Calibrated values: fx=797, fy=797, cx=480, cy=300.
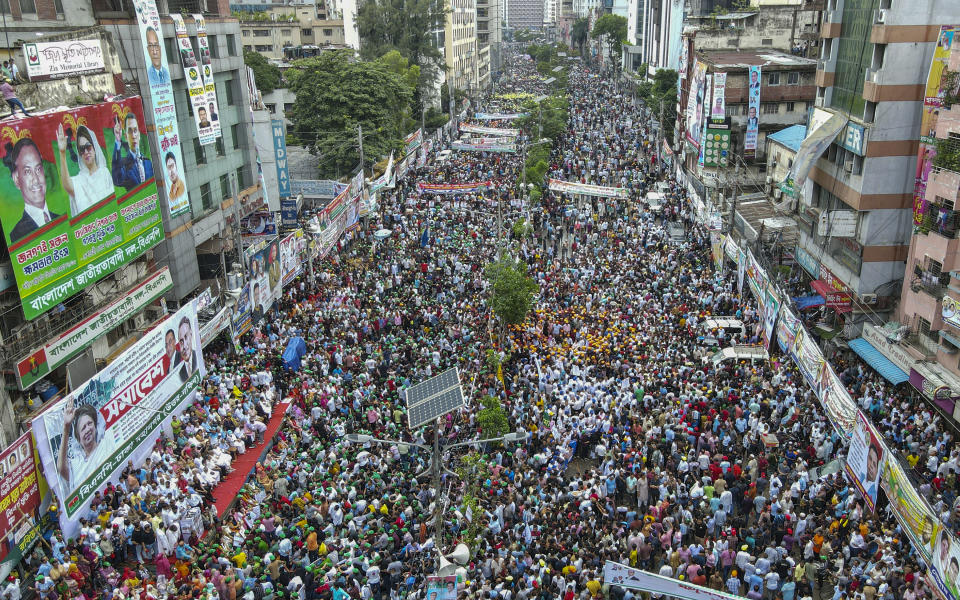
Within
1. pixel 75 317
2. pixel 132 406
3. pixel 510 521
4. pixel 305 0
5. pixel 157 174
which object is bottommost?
pixel 510 521

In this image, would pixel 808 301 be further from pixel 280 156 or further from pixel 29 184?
pixel 29 184

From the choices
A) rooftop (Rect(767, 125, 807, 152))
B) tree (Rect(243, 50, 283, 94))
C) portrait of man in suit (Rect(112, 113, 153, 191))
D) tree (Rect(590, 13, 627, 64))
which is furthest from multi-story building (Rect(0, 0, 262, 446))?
tree (Rect(590, 13, 627, 64))

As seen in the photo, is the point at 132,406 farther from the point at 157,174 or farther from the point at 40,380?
the point at 157,174

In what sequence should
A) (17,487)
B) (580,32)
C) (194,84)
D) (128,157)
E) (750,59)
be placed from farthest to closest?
1. (580,32)
2. (750,59)
3. (194,84)
4. (128,157)
5. (17,487)

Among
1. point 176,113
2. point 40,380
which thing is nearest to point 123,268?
point 40,380

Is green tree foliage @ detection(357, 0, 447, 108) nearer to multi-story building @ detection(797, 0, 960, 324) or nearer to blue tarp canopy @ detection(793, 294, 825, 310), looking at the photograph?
multi-story building @ detection(797, 0, 960, 324)

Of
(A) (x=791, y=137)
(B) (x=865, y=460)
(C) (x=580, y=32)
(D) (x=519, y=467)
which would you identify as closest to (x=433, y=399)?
(D) (x=519, y=467)

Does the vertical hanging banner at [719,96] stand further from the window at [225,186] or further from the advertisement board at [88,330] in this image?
the advertisement board at [88,330]
